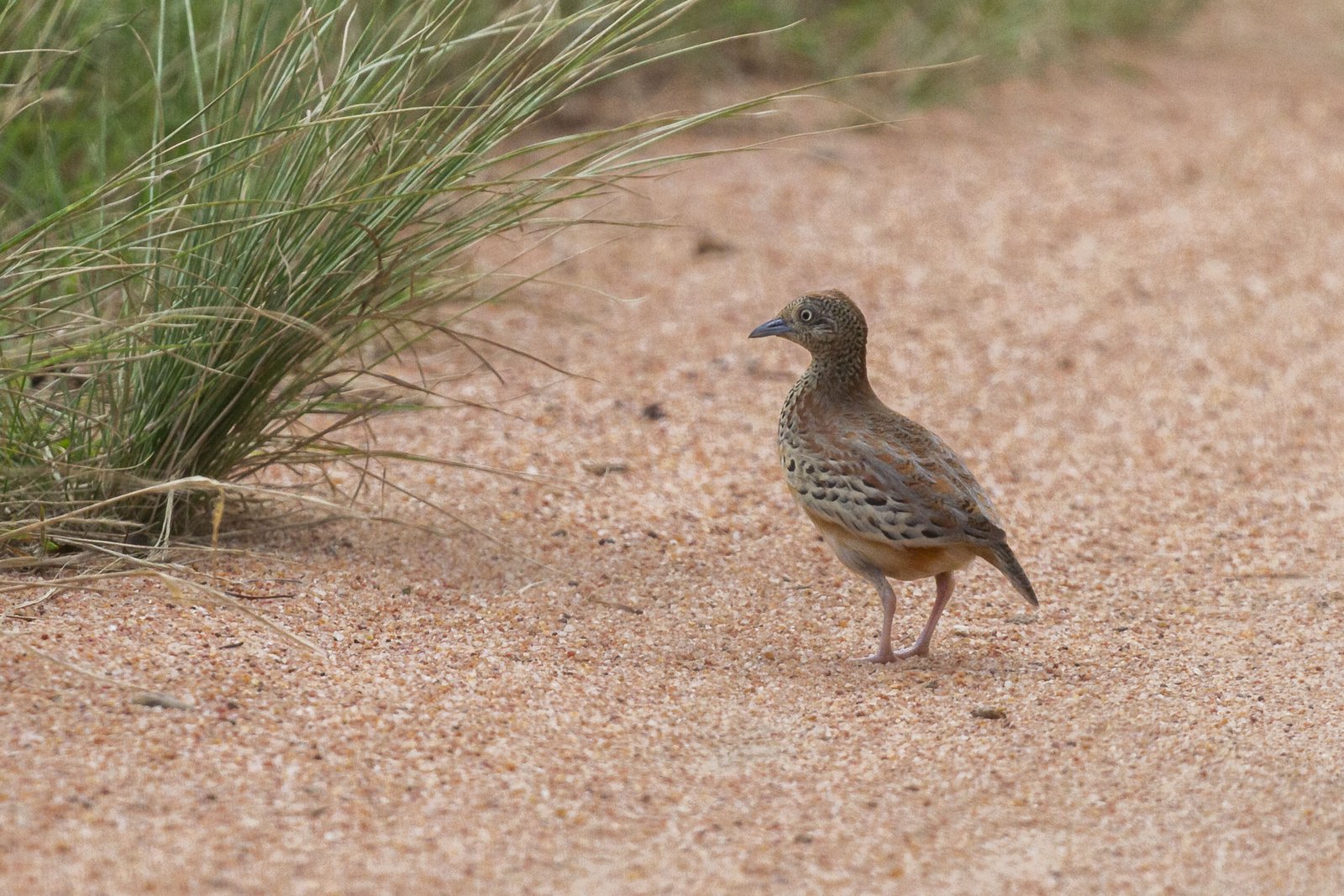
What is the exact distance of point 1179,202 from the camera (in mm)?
8086

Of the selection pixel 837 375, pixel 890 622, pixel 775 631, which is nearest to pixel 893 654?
pixel 890 622

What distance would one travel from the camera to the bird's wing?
3.96 meters

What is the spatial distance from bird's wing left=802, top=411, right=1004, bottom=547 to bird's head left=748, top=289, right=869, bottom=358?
0.97 feet

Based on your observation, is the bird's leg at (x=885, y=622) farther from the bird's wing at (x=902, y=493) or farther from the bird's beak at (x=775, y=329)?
the bird's beak at (x=775, y=329)

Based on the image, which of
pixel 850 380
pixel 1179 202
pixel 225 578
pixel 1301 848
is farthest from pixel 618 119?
pixel 1301 848

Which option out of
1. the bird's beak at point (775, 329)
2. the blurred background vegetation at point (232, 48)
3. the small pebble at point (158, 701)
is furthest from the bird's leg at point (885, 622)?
the small pebble at point (158, 701)

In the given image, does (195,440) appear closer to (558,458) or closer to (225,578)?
(225,578)

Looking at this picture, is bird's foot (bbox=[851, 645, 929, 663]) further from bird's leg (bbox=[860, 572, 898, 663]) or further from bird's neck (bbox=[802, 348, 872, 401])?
bird's neck (bbox=[802, 348, 872, 401])

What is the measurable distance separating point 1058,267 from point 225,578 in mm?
4648

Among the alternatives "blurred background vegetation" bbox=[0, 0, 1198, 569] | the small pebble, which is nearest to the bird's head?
"blurred background vegetation" bbox=[0, 0, 1198, 569]

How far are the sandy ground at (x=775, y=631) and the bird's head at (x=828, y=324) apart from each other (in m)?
0.73

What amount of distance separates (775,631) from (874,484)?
530mm

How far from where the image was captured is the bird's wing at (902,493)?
3.96 meters

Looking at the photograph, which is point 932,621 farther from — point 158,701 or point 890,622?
point 158,701
